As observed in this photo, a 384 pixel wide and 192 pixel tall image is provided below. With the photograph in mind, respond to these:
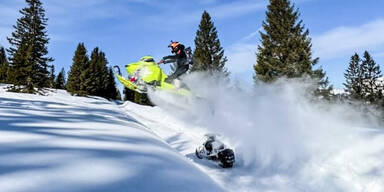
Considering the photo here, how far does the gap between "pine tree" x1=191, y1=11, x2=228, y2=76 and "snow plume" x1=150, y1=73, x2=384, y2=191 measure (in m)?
18.5

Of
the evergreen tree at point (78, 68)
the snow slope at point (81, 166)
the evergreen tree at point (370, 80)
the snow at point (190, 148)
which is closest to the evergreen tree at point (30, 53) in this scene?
the evergreen tree at point (78, 68)

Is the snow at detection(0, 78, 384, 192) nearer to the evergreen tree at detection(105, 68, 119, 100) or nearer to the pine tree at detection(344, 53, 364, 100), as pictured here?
the pine tree at detection(344, 53, 364, 100)

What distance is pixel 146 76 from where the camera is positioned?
10.7 metres

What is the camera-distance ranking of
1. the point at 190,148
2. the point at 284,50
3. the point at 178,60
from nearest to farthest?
the point at 190,148
the point at 178,60
the point at 284,50

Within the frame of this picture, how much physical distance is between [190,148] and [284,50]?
18730 millimetres

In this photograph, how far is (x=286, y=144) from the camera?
268 inches

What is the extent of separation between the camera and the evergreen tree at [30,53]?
27375 millimetres

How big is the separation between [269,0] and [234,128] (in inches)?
814

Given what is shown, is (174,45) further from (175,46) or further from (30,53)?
(30,53)

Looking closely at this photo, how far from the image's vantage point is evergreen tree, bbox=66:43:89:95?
41556 mm

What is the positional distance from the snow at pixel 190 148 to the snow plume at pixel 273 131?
25 millimetres

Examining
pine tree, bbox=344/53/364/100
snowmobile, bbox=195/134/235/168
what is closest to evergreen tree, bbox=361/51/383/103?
pine tree, bbox=344/53/364/100

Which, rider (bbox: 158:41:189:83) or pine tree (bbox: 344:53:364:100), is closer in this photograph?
rider (bbox: 158:41:189:83)

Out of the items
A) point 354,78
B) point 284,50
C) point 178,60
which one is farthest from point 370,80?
point 178,60
